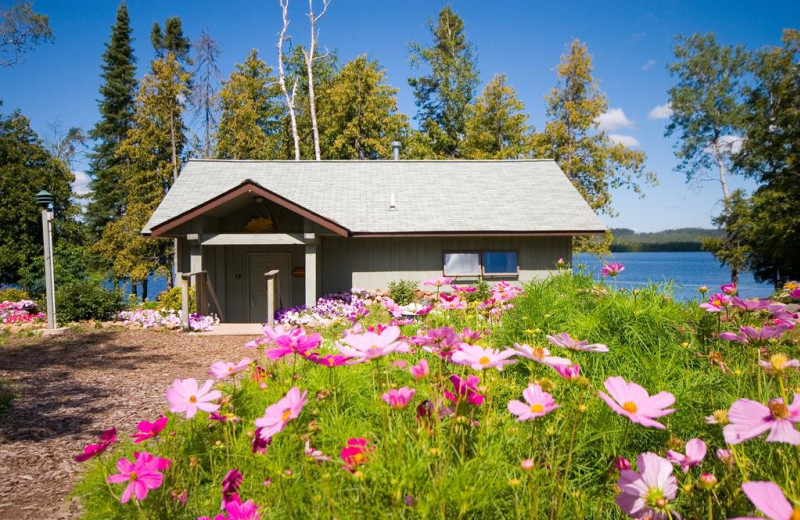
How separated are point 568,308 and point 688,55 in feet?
82.4

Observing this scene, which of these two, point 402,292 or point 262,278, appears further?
point 262,278

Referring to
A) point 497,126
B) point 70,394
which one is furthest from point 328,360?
point 497,126

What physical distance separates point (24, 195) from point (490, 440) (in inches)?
933

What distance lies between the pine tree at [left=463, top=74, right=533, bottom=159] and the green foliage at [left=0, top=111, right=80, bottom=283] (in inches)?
783

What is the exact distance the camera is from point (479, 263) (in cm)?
1247

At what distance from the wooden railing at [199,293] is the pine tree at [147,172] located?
12452 mm

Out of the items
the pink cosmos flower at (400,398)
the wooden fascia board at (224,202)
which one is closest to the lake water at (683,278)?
the pink cosmos flower at (400,398)

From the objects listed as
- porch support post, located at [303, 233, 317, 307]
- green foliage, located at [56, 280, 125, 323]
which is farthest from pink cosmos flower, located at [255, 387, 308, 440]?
green foliage, located at [56, 280, 125, 323]

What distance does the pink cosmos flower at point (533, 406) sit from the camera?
1.12m

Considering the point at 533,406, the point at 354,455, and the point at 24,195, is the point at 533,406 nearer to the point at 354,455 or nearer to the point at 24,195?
the point at 354,455

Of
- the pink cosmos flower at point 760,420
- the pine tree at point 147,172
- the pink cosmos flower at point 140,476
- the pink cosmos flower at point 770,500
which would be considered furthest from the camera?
the pine tree at point 147,172

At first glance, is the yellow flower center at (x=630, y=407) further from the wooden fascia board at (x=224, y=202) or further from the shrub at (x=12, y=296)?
the shrub at (x=12, y=296)

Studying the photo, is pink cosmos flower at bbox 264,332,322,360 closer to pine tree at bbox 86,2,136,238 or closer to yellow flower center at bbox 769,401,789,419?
yellow flower center at bbox 769,401,789,419

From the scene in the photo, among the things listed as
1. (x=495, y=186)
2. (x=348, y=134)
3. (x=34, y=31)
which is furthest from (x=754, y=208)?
(x=34, y=31)
